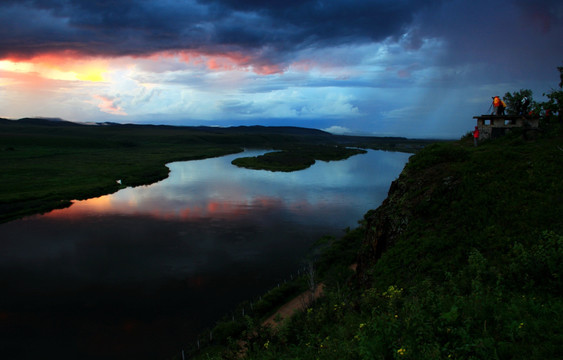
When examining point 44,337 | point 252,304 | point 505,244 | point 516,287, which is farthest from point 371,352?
point 44,337

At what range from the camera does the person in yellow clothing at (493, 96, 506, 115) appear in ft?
94.2

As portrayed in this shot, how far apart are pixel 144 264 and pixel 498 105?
133 feet

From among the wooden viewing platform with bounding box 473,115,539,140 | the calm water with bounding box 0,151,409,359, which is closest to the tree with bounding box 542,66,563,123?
the wooden viewing platform with bounding box 473,115,539,140

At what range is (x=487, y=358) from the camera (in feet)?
24.6

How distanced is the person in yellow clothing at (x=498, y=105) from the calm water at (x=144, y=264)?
24464mm

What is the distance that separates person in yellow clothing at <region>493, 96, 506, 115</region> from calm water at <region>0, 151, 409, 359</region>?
24464mm

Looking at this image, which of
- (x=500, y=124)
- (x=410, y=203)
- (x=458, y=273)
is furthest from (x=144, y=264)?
(x=500, y=124)

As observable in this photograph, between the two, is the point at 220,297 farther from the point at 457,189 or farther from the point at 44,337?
the point at 457,189

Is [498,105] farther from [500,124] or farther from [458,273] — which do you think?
[458,273]

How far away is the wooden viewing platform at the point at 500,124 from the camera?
88.8 ft

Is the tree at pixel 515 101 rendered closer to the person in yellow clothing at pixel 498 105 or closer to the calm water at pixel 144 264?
the person in yellow clothing at pixel 498 105

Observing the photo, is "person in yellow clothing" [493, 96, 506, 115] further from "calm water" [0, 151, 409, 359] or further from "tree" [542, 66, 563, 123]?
"calm water" [0, 151, 409, 359]

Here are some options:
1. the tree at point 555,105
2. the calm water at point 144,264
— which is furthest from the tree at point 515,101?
the calm water at point 144,264

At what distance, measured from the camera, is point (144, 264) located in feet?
116
